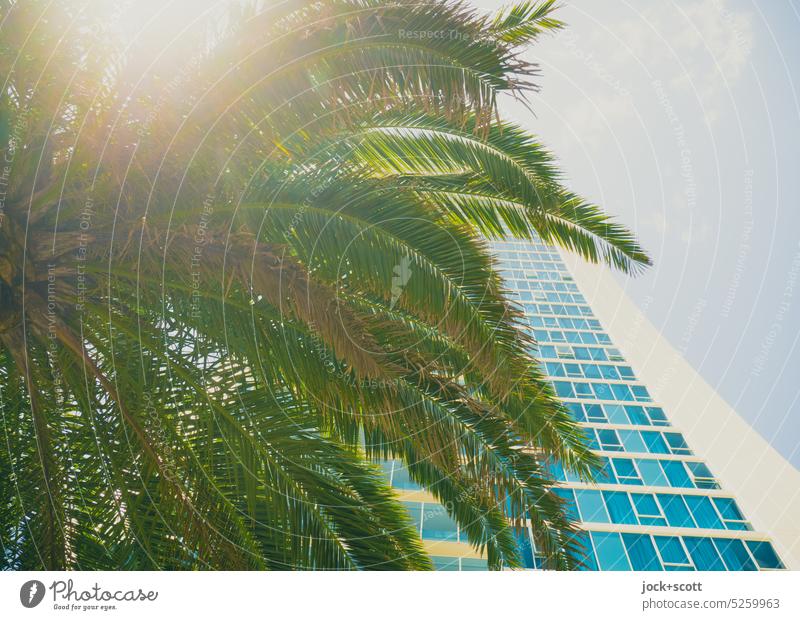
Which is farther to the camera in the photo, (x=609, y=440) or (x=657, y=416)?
(x=657, y=416)

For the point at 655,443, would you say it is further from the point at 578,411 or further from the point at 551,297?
the point at 551,297

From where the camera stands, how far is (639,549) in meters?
17.5

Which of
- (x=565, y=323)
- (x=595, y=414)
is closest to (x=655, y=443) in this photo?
(x=595, y=414)

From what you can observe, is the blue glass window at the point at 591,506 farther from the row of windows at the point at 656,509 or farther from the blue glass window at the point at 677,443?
the blue glass window at the point at 677,443

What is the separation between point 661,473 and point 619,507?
3.50 meters

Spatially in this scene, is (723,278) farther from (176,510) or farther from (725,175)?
(176,510)

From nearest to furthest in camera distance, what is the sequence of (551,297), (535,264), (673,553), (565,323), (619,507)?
1. (673,553)
2. (619,507)
3. (565,323)
4. (551,297)
5. (535,264)

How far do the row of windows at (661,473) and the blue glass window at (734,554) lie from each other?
2.68m

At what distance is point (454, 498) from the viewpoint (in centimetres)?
499

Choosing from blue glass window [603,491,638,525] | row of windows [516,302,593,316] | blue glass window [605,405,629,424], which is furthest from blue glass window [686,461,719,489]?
row of windows [516,302,593,316]

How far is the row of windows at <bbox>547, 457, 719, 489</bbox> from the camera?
787 inches

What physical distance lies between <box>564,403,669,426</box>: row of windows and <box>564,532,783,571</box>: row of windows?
5.93m
